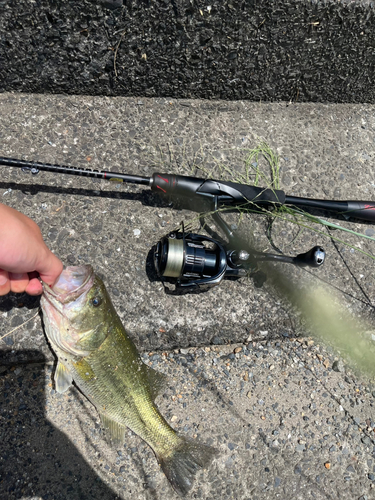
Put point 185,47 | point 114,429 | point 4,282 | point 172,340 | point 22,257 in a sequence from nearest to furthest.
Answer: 1. point 22,257
2. point 4,282
3. point 114,429
4. point 172,340
5. point 185,47

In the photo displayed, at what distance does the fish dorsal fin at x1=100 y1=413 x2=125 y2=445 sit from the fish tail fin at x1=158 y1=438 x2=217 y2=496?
1.02ft

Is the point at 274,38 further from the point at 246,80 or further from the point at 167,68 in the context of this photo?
the point at 167,68

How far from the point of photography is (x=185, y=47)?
3037mm

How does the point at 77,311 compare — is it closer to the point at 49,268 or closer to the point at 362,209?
the point at 49,268

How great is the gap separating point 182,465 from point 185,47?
3221mm

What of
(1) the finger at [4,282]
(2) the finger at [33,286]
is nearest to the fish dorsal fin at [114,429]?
(2) the finger at [33,286]

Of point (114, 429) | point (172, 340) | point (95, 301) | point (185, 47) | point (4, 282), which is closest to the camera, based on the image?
point (4, 282)

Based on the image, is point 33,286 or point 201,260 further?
point 201,260

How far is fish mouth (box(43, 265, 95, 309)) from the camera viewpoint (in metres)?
2.47

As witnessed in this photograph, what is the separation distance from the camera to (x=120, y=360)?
260cm

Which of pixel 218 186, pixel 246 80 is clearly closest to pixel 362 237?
pixel 218 186

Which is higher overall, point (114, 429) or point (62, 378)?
point (62, 378)

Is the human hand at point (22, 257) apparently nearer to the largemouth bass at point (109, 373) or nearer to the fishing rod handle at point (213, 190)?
the largemouth bass at point (109, 373)

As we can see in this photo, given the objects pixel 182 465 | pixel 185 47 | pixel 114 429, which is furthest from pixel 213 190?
pixel 182 465
